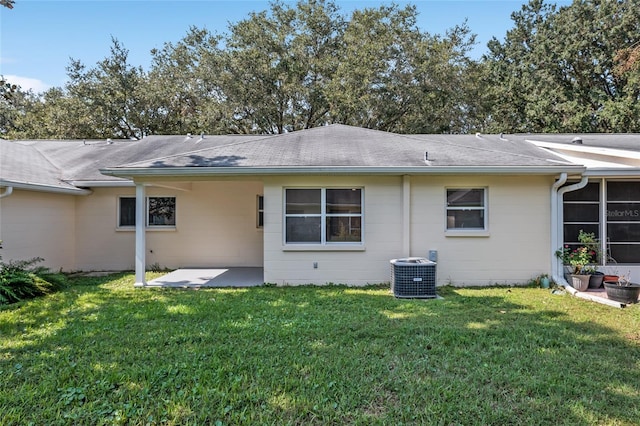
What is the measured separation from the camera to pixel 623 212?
817cm

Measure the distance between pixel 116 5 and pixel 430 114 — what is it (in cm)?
1542

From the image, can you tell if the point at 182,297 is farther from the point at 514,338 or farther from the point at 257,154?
the point at 514,338

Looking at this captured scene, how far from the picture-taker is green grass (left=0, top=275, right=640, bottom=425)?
295 cm

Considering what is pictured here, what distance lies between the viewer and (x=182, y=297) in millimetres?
6820

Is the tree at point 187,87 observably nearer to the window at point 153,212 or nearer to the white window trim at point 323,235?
the window at point 153,212

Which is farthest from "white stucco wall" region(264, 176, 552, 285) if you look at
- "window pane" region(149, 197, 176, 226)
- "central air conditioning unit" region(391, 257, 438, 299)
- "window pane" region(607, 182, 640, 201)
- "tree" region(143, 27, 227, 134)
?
"tree" region(143, 27, 227, 134)

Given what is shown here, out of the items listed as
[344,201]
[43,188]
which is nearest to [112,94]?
[43,188]

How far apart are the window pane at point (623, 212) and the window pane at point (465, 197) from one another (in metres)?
3.07

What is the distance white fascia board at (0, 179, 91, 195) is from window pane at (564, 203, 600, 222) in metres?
12.5

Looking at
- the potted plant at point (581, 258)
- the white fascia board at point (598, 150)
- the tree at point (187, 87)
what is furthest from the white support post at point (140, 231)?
the tree at point (187, 87)

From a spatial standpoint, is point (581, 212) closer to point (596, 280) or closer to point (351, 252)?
point (596, 280)

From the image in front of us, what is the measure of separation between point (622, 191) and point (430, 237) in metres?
4.65

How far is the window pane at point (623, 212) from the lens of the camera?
8.15 meters

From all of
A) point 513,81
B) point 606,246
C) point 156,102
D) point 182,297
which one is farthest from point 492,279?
point 156,102
